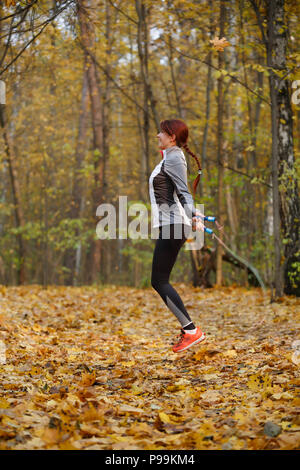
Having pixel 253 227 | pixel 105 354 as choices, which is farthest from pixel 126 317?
pixel 253 227

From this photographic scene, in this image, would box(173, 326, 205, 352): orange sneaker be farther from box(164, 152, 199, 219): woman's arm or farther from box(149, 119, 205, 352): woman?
box(164, 152, 199, 219): woman's arm

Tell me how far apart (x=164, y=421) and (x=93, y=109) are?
14.4 meters

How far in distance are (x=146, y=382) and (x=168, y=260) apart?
1.23 metres

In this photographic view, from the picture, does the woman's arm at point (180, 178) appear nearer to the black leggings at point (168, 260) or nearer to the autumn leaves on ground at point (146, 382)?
the black leggings at point (168, 260)

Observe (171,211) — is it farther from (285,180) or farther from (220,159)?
(220,159)

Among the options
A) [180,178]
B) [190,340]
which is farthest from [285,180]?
[190,340]

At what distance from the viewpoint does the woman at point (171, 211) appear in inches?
198

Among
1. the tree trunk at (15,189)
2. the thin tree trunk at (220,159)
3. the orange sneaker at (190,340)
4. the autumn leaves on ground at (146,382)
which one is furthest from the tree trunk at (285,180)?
the tree trunk at (15,189)

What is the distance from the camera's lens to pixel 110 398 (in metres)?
3.84

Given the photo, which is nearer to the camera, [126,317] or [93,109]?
[126,317]

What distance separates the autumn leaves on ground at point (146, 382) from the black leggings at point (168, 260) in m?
0.53

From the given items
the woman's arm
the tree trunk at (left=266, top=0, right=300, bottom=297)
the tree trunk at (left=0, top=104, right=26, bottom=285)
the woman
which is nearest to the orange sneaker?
the woman
